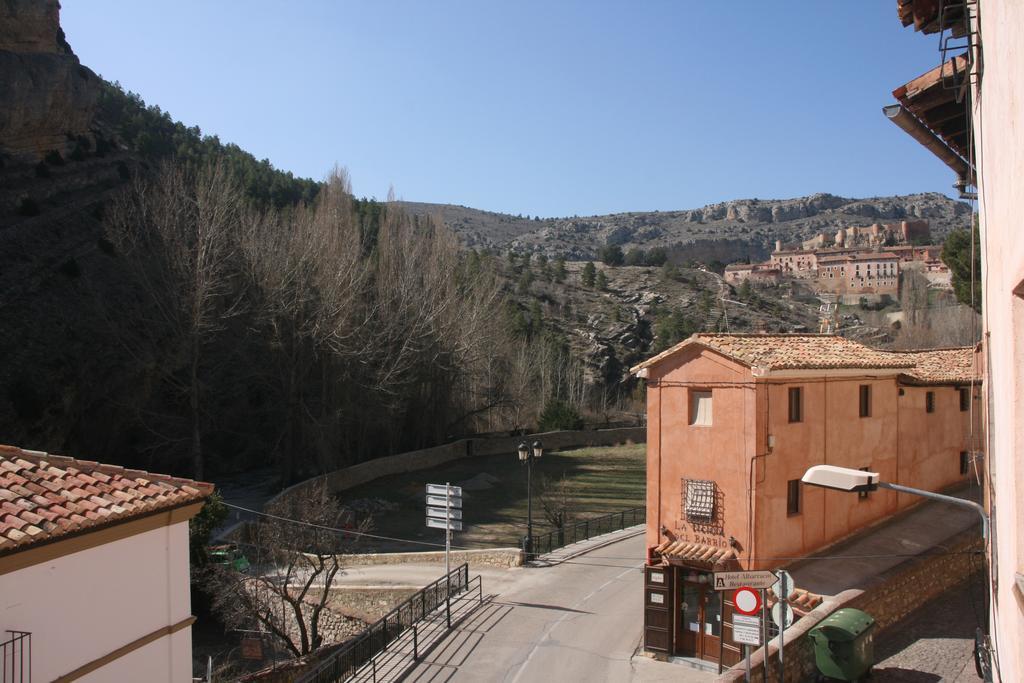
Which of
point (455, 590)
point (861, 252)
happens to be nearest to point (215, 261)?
point (455, 590)

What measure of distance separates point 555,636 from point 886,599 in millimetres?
6507

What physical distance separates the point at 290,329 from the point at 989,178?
106 ft

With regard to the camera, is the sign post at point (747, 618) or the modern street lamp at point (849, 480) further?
the sign post at point (747, 618)

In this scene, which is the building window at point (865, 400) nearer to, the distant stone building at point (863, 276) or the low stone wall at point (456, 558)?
the low stone wall at point (456, 558)

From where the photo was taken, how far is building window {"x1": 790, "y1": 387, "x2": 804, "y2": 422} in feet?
52.8

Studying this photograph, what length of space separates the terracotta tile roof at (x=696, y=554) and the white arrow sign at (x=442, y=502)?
5.45 m

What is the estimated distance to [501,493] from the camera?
121ft

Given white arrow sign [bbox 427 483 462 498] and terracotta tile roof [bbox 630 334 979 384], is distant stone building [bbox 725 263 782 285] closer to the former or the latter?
terracotta tile roof [bbox 630 334 979 384]

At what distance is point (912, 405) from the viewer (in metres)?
20.4

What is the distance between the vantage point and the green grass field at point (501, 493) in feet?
97.6

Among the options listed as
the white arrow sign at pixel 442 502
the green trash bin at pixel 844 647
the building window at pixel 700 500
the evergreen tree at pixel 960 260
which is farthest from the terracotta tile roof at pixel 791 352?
the evergreen tree at pixel 960 260

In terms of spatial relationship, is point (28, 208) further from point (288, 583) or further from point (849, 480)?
point (849, 480)

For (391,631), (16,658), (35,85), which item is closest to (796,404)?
(391,631)

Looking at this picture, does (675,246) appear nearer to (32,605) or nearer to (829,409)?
(829,409)
